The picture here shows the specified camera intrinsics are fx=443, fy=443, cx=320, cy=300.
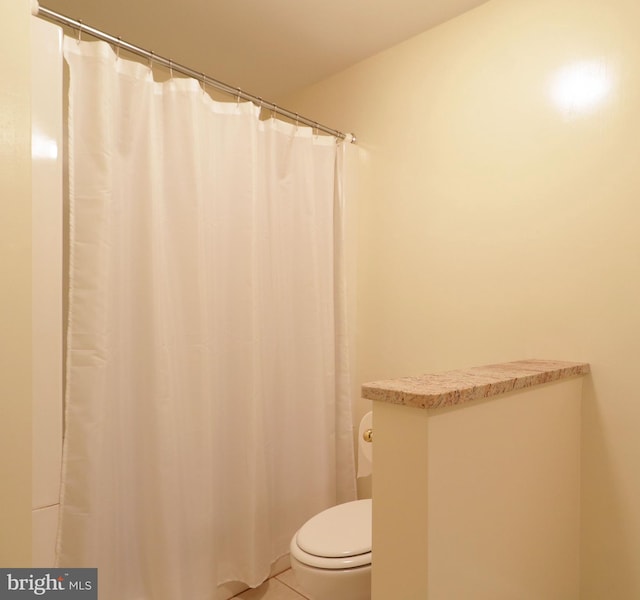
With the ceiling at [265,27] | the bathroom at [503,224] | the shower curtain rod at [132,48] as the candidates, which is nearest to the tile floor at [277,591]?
the bathroom at [503,224]

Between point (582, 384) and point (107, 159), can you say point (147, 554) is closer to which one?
point (107, 159)

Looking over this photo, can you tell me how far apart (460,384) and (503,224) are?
3.10 ft

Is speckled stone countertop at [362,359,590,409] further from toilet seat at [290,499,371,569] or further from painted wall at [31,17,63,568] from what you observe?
painted wall at [31,17,63,568]

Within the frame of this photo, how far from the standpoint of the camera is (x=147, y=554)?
1.56 m

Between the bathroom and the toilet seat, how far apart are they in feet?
2.25

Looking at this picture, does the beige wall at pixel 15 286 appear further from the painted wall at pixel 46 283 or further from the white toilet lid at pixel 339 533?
the white toilet lid at pixel 339 533

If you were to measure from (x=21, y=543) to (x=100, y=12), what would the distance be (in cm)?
202

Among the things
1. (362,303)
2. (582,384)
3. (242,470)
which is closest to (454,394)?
(582,384)

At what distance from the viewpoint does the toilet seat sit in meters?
1.43

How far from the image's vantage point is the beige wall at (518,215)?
1.47 metres

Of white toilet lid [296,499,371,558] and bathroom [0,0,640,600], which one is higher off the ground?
bathroom [0,0,640,600]

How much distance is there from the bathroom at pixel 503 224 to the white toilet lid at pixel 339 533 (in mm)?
656

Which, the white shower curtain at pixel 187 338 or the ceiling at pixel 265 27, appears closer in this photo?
the white shower curtain at pixel 187 338

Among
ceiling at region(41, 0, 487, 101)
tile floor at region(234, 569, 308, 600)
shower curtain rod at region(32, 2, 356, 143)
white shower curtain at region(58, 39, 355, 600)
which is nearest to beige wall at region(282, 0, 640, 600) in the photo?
ceiling at region(41, 0, 487, 101)
